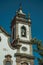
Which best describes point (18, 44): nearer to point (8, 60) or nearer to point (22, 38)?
point (22, 38)

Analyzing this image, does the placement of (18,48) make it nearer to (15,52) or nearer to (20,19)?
(15,52)

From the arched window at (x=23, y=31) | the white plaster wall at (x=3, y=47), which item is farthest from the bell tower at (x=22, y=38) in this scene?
the white plaster wall at (x=3, y=47)

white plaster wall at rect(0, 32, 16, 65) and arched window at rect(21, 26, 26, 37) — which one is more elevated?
arched window at rect(21, 26, 26, 37)

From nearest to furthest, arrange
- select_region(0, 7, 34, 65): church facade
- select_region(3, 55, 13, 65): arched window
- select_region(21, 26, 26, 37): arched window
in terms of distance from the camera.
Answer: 1. select_region(3, 55, 13, 65): arched window
2. select_region(0, 7, 34, 65): church facade
3. select_region(21, 26, 26, 37): arched window

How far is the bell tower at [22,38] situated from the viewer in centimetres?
4741

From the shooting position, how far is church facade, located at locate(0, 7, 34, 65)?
4641cm

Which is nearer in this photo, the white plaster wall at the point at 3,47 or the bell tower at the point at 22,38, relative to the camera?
the white plaster wall at the point at 3,47

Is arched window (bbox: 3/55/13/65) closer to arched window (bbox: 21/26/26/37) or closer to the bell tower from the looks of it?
the bell tower

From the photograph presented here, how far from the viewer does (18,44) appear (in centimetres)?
4797

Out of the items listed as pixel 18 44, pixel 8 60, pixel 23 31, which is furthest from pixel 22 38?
pixel 8 60

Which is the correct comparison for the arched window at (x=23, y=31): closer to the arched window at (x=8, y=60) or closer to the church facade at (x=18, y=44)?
the church facade at (x=18, y=44)

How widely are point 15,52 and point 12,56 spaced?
891 millimetres

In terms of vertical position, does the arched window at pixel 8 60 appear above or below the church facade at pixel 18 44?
below

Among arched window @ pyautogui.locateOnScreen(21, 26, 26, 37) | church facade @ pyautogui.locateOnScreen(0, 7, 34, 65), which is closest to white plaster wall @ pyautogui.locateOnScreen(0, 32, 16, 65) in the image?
church facade @ pyautogui.locateOnScreen(0, 7, 34, 65)
